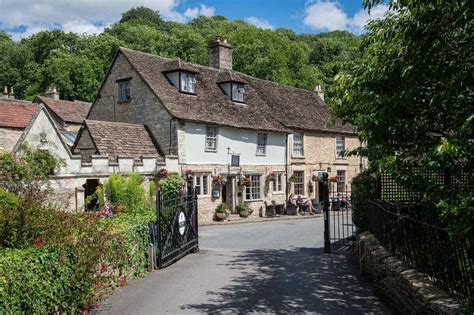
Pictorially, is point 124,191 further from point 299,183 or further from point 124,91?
point 299,183

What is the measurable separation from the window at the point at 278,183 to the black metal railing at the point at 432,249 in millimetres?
19780

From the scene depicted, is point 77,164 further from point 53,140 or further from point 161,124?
point 161,124

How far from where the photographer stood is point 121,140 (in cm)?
2319

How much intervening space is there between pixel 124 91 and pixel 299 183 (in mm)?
13516

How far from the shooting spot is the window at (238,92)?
30.0 m

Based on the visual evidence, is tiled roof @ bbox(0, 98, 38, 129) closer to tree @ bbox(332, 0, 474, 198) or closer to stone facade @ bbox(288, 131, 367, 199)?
stone facade @ bbox(288, 131, 367, 199)

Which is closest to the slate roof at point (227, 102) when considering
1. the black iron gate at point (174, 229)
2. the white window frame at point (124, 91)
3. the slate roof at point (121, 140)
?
the white window frame at point (124, 91)

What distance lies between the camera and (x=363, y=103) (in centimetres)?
891

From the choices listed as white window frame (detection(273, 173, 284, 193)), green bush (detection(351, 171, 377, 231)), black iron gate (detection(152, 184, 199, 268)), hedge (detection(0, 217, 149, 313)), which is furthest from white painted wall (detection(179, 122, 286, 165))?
hedge (detection(0, 217, 149, 313))

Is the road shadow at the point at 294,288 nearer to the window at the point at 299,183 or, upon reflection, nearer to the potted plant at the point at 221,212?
the potted plant at the point at 221,212

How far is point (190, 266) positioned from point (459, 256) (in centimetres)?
760

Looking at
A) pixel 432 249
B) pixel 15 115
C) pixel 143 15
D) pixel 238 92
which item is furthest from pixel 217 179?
pixel 143 15

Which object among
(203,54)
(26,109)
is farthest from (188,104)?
(203,54)

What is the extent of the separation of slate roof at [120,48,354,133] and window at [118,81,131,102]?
4.49ft
